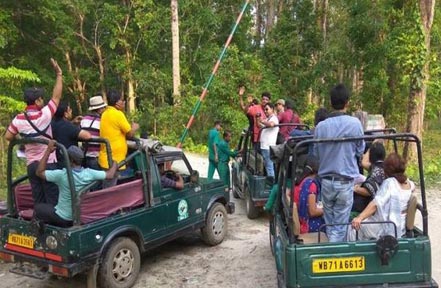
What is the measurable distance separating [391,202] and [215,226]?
11.5ft

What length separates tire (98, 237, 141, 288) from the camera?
18.0 ft

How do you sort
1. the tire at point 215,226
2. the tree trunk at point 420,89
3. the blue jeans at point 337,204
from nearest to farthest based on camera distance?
1. the blue jeans at point 337,204
2. the tire at point 215,226
3. the tree trunk at point 420,89

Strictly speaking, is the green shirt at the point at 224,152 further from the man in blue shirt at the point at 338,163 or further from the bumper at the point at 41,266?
the man in blue shirt at the point at 338,163

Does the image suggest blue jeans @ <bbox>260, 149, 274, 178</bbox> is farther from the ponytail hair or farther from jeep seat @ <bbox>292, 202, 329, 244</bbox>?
the ponytail hair

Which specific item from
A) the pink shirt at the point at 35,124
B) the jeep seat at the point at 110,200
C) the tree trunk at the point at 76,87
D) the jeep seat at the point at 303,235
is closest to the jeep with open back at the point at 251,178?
the jeep seat at the point at 110,200

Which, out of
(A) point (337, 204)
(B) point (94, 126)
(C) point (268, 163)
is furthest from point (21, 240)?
(C) point (268, 163)

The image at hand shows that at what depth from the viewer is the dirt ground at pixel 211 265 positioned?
6176 millimetres

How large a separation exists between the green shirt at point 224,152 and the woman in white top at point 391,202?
5.38 m

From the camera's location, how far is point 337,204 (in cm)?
466

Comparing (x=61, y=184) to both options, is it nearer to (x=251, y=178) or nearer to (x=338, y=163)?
(x=338, y=163)

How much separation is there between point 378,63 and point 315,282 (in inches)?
589

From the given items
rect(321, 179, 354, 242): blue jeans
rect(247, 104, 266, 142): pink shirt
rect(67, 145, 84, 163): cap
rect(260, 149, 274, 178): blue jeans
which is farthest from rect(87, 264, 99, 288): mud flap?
rect(247, 104, 266, 142): pink shirt

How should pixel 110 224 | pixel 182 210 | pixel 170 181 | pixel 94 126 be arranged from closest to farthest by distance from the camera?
1. pixel 110 224
2. pixel 94 126
3. pixel 170 181
4. pixel 182 210

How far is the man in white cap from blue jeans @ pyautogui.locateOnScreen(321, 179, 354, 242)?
3.13 m
